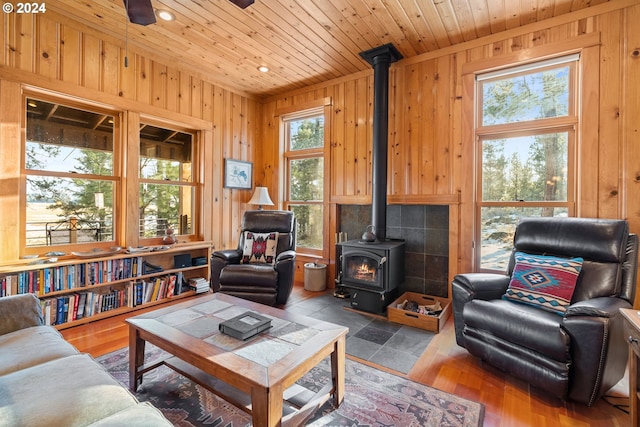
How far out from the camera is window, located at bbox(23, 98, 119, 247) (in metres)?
2.80

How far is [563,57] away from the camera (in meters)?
2.72

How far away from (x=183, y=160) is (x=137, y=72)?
1126mm

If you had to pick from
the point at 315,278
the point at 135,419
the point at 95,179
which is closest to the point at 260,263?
the point at 315,278

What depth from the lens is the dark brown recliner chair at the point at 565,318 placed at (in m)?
1.62

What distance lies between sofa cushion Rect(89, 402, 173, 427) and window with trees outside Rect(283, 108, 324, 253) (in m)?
3.38

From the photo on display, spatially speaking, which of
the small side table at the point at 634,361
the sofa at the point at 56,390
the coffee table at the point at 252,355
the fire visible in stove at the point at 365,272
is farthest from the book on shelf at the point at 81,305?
the small side table at the point at 634,361

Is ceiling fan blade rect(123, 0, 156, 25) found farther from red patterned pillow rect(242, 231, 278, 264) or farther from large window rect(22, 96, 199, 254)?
red patterned pillow rect(242, 231, 278, 264)

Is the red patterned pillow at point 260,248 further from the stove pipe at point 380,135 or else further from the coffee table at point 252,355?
the coffee table at point 252,355

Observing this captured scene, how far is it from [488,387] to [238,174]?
153 inches

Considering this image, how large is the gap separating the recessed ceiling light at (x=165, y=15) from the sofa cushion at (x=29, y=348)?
2.65m

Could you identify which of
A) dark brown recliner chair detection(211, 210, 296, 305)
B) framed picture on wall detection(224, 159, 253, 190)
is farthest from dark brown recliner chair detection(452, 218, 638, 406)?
framed picture on wall detection(224, 159, 253, 190)

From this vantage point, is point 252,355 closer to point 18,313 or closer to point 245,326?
point 245,326

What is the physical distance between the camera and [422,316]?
276cm

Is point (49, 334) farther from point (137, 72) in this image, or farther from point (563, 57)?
point (563, 57)
